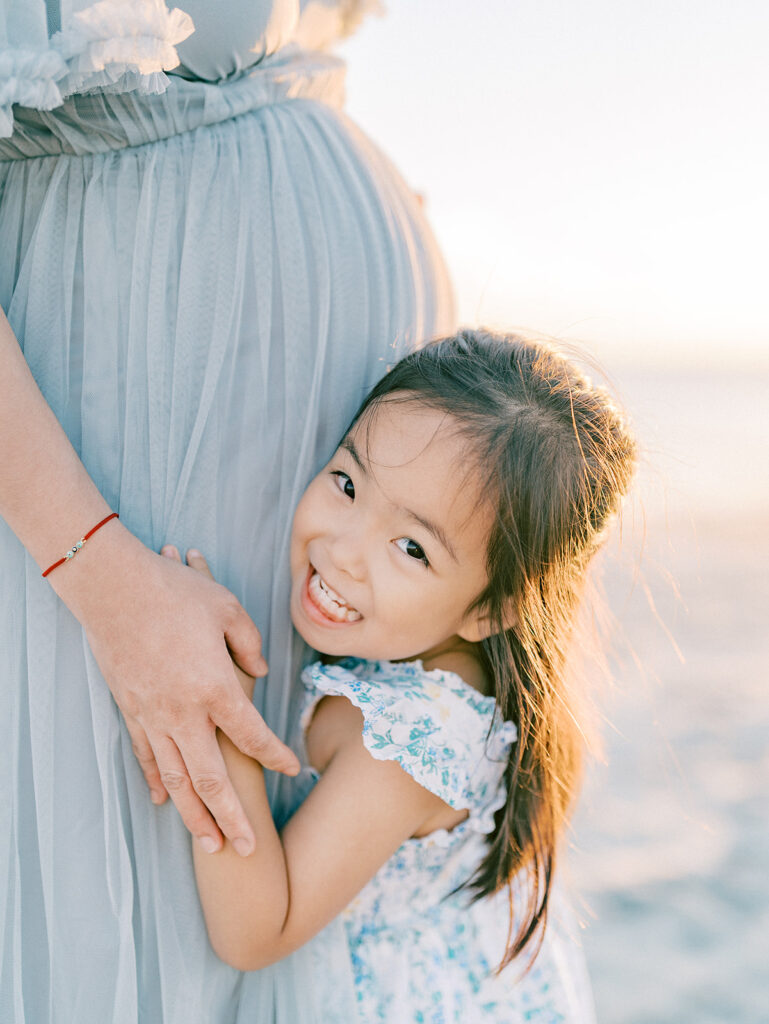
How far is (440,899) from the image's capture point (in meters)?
1.46

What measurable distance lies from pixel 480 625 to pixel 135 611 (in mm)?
552

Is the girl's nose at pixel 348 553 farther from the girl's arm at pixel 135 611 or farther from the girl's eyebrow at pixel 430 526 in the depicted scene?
the girl's arm at pixel 135 611

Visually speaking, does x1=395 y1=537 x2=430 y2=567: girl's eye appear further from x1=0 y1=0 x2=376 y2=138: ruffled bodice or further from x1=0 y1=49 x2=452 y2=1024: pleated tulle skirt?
x1=0 y1=0 x2=376 y2=138: ruffled bodice

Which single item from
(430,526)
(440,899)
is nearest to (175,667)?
(430,526)

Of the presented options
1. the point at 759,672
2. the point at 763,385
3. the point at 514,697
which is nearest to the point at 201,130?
the point at 514,697

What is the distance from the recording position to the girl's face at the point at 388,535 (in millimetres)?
1302

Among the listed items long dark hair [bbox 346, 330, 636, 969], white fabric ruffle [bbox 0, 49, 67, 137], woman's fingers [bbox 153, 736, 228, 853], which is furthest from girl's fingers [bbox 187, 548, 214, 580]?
white fabric ruffle [bbox 0, 49, 67, 137]

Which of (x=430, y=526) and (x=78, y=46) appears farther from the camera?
(x=430, y=526)

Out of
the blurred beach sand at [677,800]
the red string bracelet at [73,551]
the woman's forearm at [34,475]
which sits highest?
the woman's forearm at [34,475]

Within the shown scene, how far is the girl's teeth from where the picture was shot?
1.31m

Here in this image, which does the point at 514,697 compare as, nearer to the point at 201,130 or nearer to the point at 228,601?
the point at 228,601

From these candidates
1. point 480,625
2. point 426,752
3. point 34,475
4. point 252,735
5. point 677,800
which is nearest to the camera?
point 34,475

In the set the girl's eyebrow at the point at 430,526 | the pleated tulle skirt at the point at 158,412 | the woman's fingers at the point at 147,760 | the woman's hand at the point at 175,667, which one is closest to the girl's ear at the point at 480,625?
the girl's eyebrow at the point at 430,526

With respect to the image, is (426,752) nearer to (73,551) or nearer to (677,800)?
(73,551)
